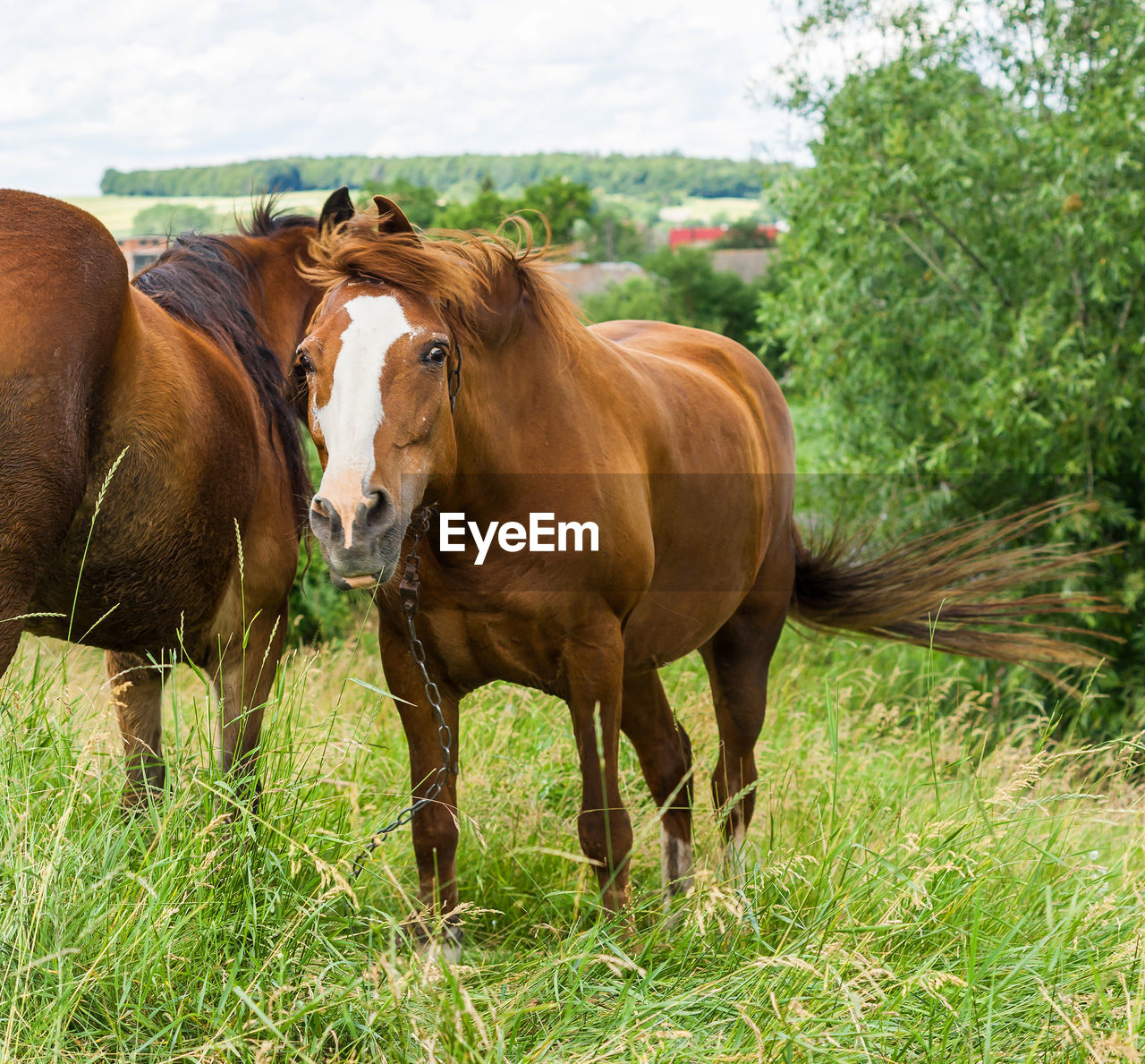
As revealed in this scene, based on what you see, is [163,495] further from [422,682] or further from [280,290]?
[280,290]

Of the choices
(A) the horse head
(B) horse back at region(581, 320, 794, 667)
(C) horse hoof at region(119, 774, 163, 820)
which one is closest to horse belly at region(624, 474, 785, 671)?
(B) horse back at region(581, 320, 794, 667)

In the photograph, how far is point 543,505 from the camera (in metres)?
2.67

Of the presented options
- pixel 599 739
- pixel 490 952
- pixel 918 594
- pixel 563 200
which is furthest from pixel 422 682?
pixel 563 200

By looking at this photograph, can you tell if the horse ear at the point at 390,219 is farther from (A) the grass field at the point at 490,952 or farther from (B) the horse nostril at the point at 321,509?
(A) the grass field at the point at 490,952

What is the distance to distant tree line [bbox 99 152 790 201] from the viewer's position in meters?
41.6

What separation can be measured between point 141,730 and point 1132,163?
7190 millimetres

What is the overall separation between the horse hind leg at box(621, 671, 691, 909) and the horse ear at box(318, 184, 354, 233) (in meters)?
1.85

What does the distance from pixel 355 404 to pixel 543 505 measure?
70 centimetres

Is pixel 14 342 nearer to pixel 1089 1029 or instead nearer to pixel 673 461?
pixel 673 461

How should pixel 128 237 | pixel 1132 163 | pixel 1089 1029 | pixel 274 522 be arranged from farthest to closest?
1. pixel 1132 163
2. pixel 128 237
3. pixel 274 522
4. pixel 1089 1029

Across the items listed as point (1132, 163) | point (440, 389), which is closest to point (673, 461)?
point (440, 389)

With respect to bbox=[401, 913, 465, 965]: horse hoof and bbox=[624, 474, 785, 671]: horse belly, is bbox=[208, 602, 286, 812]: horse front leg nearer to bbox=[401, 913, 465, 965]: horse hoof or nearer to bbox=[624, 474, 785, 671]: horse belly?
bbox=[401, 913, 465, 965]: horse hoof

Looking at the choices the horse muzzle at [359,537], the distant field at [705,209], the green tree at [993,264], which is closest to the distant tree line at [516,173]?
the distant field at [705,209]

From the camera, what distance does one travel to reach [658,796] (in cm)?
372
